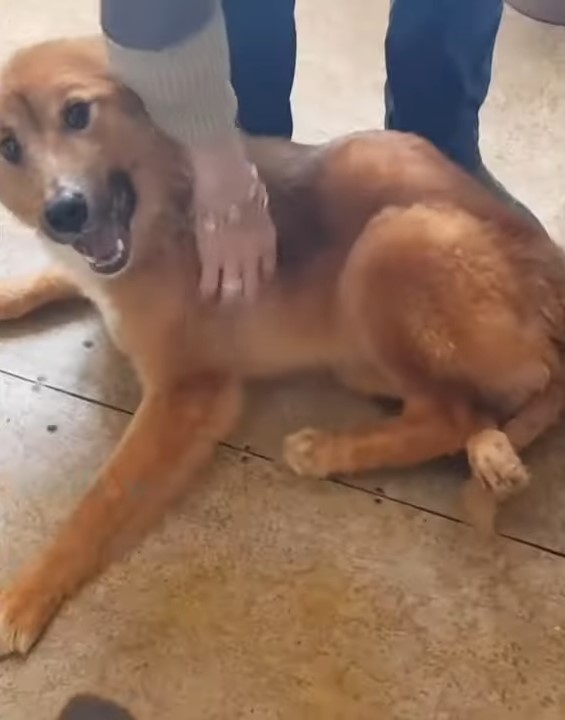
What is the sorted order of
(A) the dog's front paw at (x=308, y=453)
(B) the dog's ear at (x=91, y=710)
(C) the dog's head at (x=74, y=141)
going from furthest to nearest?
(A) the dog's front paw at (x=308, y=453) → (C) the dog's head at (x=74, y=141) → (B) the dog's ear at (x=91, y=710)

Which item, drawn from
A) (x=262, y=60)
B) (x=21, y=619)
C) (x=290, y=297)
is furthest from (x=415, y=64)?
(x=21, y=619)

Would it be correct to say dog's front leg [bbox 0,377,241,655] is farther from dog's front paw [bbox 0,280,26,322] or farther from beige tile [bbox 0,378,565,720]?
dog's front paw [bbox 0,280,26,322]

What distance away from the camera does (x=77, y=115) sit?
4.90 feet

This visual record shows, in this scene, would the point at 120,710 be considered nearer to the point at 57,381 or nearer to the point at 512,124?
the point at 57,381

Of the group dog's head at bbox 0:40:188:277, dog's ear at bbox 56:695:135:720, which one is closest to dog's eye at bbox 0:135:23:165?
dog's head at bbox 0:40:188:277

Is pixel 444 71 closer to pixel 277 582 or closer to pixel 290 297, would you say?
pixel 290 297

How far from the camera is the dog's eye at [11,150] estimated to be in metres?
1.51

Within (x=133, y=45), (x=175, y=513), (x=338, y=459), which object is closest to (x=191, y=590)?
(x=175, y=513)

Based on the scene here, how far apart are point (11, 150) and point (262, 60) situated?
0.44 m

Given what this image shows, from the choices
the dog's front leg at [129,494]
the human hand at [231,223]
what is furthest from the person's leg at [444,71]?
the dog's front leg at [129,494]

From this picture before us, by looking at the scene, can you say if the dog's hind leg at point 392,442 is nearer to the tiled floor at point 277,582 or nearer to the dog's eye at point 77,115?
the tiled floor at point 277,582

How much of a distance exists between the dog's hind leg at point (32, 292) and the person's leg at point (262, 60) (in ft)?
1.13

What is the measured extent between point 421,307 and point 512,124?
28.6 inches

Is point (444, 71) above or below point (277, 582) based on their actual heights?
above
